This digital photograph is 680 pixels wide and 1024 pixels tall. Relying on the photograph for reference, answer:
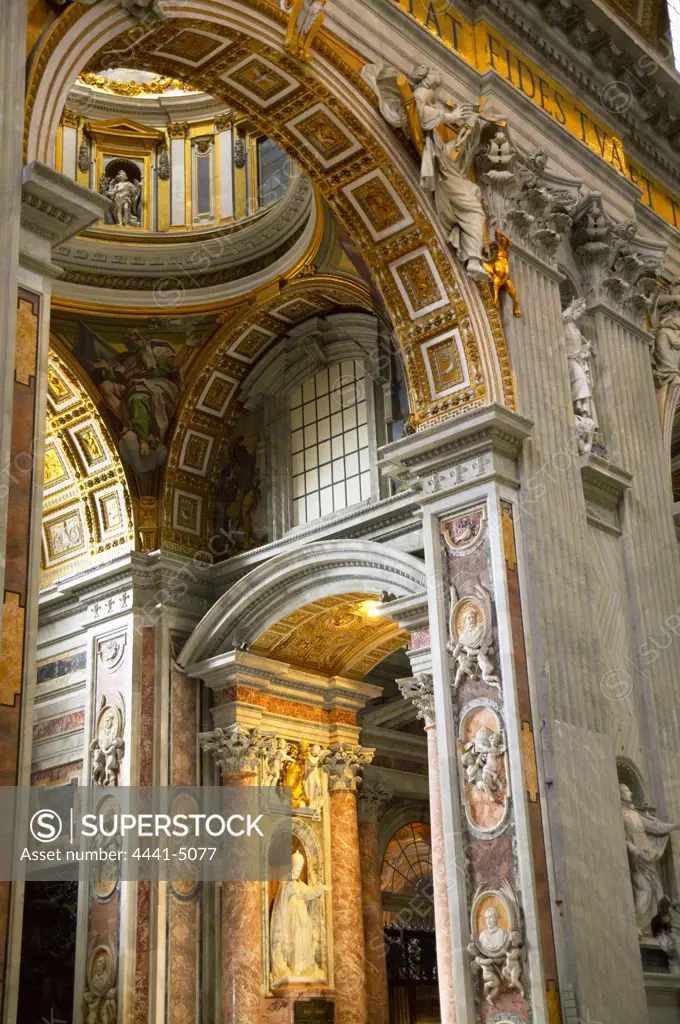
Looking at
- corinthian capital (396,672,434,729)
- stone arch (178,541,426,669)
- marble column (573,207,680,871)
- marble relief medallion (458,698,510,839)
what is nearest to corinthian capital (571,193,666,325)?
marble column (573,207,680,871)

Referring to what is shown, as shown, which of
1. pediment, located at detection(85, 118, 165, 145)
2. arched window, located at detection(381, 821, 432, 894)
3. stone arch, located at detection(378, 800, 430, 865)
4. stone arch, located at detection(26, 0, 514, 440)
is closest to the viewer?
stone arch, located at detection(26, 0, 514, 440)

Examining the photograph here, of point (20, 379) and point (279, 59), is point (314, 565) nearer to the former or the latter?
point (279, 59)

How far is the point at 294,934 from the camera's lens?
13.7 metres

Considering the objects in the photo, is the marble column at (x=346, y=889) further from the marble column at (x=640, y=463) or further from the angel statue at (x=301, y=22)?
the angel statue at (x=301, y=22)

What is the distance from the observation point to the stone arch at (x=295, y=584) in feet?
42.7

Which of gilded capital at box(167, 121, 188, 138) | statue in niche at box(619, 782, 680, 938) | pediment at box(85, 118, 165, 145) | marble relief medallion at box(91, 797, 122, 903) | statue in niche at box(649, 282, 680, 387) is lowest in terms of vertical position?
statue in niche at box(619, 782, 680, 938)

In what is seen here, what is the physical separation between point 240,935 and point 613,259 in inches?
310

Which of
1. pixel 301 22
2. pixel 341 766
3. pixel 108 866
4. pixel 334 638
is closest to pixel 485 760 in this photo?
pixel 334 638

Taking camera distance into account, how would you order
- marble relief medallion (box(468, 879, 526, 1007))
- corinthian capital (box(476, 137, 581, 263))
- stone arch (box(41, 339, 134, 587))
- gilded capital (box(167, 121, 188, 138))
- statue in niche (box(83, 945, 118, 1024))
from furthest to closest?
gilded capital (box(167, 121, 188, 138)) < stone arch (box(41, 339, 134, 587)) < statue in niche (box(83, 945, 118, 1024)) < corinthian capital (box(476, 137, 581, 263)) < marble relief medallion (box(468, 879, 526, 1007))

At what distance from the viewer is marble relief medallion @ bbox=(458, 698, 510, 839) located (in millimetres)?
9898

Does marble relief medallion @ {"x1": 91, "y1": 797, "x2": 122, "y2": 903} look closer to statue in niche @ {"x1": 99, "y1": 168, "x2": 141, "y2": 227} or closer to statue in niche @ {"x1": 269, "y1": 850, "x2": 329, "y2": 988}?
statue in niche @ {"x1": 269, "y1": 850, "x2": 329, "y2": 988}

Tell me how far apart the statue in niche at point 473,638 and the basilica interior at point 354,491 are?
0.09ft

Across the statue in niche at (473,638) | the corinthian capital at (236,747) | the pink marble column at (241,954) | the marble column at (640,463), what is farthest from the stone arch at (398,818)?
the statue in niche at (473,638)

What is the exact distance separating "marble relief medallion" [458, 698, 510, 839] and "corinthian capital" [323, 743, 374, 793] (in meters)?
4.95
